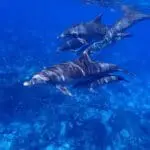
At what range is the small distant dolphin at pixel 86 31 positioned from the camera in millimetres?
11508

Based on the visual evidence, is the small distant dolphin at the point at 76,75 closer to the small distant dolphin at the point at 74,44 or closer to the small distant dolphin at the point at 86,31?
the small distant dolphin at the point at 74,44

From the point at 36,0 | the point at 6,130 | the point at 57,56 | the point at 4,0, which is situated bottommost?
the point at 6,130

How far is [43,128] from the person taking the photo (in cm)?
1623

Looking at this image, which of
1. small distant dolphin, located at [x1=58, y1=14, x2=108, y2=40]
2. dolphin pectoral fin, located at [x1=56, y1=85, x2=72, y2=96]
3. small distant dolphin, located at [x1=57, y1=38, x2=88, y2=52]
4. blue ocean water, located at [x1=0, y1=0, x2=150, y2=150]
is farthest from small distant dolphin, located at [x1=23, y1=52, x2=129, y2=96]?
blue ocean water, located at [x1=0, y1=0, x2=150, y2=150]

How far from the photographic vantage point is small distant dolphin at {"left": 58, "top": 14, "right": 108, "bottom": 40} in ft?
37.8

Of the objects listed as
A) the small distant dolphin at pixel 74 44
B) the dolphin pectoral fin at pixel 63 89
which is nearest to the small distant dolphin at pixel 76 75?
the dolphin pectoral fin at pixel 63 89

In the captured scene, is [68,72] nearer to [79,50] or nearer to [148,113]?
[79,50]

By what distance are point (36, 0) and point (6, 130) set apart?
6074 centimetres

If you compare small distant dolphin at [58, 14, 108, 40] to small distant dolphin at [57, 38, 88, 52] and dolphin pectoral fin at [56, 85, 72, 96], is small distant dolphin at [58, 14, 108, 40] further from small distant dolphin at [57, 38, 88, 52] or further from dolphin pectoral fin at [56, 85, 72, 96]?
dolphin pectoral fin at [56, 85, 72, 96]

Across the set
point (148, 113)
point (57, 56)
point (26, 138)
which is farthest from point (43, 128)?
point (57, 56)

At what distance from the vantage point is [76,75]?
8.88 m

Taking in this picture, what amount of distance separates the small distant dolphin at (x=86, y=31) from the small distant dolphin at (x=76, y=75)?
239 centimetres

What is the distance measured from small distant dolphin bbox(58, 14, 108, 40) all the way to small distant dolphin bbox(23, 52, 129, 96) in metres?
2.39

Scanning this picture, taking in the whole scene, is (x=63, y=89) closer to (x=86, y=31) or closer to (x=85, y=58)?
(x=85, y=58)
